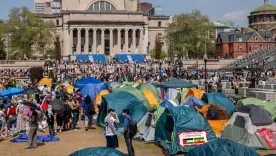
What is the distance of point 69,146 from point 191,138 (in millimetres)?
5296

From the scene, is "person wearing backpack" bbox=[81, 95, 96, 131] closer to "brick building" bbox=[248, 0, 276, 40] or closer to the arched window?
the arched window

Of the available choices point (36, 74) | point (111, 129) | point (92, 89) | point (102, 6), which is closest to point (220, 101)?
point (111, 129)

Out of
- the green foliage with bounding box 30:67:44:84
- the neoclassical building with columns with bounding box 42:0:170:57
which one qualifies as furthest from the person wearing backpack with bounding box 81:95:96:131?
the neoclassical building with columns with bounding box 42:0:170:57

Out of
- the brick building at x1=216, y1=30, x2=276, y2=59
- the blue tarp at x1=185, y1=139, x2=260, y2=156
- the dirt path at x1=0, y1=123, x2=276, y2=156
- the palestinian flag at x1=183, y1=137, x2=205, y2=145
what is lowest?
the dirt path at x1=0, y1=123, x2=276, y2=156

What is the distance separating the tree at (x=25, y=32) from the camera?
276ft

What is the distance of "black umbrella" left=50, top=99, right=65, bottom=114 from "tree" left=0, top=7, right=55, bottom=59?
64.0 meters

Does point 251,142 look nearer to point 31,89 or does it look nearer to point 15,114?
point 15,114

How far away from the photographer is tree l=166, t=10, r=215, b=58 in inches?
3477

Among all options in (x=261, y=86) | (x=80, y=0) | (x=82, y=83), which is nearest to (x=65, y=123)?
(x=82, y=83)

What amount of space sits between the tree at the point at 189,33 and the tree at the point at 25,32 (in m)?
24.4

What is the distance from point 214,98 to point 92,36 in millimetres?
83868

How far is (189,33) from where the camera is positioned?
8888 cm

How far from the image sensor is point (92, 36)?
352 feet

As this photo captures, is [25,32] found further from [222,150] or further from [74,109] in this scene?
[222,150]
